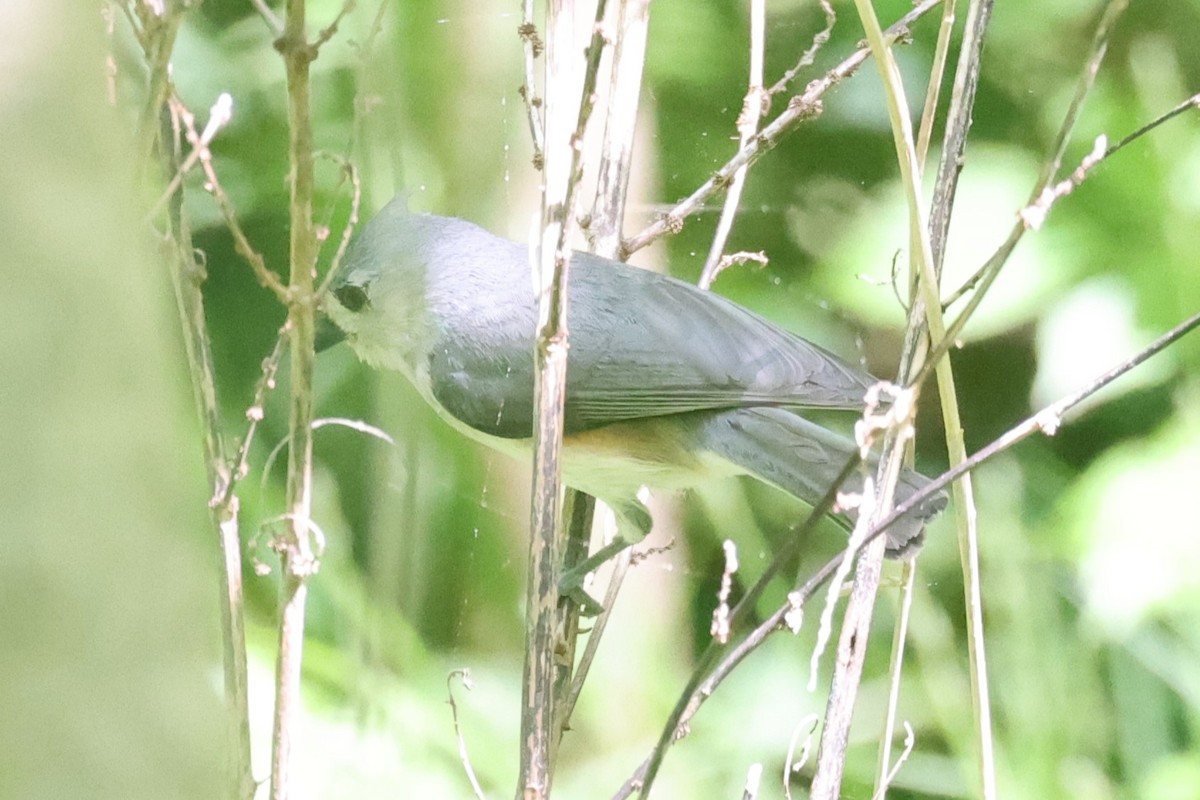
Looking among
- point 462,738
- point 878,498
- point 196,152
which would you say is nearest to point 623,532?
point 462,738

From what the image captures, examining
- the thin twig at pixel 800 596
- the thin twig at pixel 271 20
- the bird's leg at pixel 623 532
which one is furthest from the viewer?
the bird's leg at pixel 623 532

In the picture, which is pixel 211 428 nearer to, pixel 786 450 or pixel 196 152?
pixel 196 152

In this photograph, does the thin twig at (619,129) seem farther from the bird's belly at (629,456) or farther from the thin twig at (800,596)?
the thin twig at (800,596)

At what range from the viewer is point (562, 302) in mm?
486

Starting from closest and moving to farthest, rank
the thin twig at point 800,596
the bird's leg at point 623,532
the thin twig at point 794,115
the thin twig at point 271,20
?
the thin twig at point 800,596 → the thin twig at point 271,20 → the thin twig at point 794,115 → the bird's leg at point 623,532

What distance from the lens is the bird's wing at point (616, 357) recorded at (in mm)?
800

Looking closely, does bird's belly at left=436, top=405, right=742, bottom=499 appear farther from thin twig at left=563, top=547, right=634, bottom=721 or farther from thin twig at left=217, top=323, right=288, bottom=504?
thin twig at left=217, top=323, right=288, bottom=504

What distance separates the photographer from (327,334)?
0.80 meters

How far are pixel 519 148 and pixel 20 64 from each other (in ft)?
2.33

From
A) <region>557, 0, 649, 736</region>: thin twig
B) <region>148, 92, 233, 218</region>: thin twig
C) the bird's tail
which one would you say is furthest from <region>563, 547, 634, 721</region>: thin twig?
<region>148, 92, 233, 218</region>: thin twig

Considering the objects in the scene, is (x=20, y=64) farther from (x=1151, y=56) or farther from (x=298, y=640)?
(x=1151, y=56)

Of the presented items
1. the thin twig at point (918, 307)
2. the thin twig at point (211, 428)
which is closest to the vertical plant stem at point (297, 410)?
the thin twig at point (211, 428)

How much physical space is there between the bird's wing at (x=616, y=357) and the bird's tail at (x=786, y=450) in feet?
0.07

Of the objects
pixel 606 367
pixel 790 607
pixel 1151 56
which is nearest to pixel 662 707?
pixel 606 367
